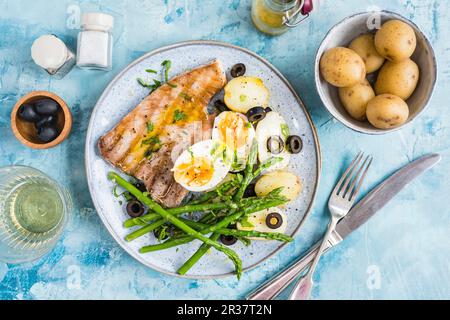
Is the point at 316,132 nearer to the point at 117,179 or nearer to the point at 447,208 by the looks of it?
the point at 447,208

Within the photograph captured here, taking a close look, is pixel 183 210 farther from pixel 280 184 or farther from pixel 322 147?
pixel 322 147

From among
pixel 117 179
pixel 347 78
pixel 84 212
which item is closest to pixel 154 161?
pixel 117 179

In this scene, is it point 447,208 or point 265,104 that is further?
point 447,208

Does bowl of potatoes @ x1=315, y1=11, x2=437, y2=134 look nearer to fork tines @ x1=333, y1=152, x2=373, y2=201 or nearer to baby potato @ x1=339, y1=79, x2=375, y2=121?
baby potato @ x1=339, y1=79, x2=375, y2=121

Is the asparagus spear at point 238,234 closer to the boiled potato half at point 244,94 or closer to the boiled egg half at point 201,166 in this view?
the boiled egg half at point 201,166

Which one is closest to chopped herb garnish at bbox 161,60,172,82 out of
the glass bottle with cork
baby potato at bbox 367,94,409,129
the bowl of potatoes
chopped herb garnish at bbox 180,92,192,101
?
chopped herb garnish at bbox 180,92,192,101

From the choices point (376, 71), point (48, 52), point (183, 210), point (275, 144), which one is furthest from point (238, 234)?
point (48, 52)
